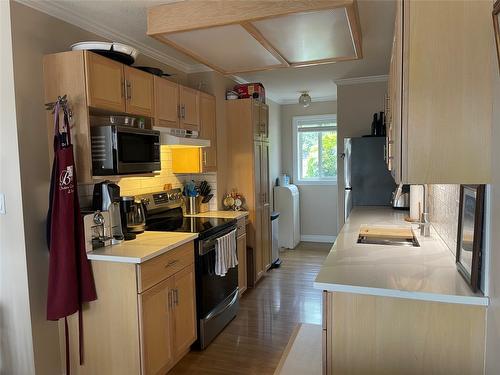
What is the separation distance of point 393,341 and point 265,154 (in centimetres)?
334

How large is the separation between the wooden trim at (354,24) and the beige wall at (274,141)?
10.6 ft

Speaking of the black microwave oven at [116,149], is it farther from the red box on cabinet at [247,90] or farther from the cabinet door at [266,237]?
the cabinet door at [266,237]

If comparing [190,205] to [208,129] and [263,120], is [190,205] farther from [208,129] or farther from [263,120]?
[263,120]

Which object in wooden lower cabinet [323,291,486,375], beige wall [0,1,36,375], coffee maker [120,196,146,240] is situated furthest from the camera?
coffee maker [120,196,146,240]

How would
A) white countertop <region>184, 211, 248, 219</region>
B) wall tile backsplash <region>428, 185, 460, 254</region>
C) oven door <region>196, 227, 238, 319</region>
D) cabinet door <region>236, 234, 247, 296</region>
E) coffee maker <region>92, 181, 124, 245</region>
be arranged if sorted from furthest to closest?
cabinet door <region>236, 234, 247, 296</region> < white countertop <region>184, 211, 248, 219</region> < oven door <region>196, 227, 238, 319</region> < coffee maker <region>92, 181, 124, 245</region> < wall tile backsplash <region>428, 185, 460, 254</region>

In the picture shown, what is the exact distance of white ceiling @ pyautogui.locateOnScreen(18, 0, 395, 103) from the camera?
239 centimetres

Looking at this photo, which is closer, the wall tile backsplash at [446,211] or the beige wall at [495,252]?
the beige wall at [495,252]

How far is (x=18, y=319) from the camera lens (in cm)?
232

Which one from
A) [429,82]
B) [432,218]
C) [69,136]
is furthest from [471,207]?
[69,136]

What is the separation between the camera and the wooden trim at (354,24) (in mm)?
2077

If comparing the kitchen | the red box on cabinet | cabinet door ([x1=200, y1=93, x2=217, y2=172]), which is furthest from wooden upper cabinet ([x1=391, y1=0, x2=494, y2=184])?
the red box on cabinet

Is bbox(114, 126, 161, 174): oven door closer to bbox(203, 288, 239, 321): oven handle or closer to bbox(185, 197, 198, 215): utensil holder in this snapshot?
bbox(185, 197, 198, 215): utensil holder

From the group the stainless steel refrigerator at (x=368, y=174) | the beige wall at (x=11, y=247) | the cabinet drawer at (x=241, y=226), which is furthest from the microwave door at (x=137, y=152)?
the stainless steel refrigerator at (x=368, y=174)

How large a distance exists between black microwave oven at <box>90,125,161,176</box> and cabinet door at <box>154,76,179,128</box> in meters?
0.39
